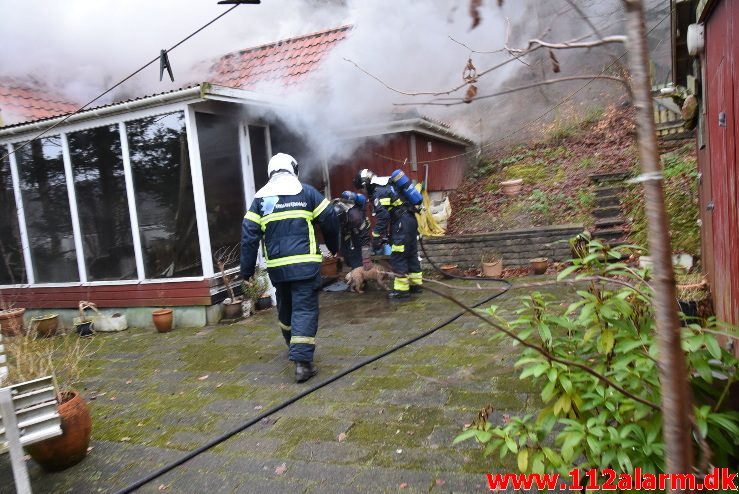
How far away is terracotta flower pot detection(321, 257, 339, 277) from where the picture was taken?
9.30 meters

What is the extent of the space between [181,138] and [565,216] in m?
7.29

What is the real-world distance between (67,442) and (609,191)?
10154 mm

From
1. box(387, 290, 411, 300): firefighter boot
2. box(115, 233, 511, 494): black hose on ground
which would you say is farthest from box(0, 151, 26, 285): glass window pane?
box(115, 233, 511, 494): black hose on ground

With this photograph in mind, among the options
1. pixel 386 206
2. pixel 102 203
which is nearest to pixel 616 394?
pixel 386 206

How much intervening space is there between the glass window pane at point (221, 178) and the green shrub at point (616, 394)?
622 centimetres

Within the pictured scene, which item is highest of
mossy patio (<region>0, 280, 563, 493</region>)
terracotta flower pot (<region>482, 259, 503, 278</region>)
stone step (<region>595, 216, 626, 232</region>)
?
stone step (<region>595, 216, 626, 232</region>)

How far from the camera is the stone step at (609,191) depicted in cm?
1041

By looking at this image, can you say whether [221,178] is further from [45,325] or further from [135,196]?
[45,325]

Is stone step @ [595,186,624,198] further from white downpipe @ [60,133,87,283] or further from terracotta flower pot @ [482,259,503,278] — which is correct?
white downpipe @ [60,133,87,283]

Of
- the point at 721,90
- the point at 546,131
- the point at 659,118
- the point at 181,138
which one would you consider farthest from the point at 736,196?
the point at 546,131

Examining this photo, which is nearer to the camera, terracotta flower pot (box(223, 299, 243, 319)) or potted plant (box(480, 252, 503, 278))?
terracotta flower pot (box(223, 299, 243, 319))

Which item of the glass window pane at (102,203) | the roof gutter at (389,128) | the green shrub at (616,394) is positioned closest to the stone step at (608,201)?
the roof gutter at (389,128)

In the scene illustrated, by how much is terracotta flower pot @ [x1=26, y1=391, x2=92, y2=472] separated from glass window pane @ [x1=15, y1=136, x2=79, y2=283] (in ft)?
18.2

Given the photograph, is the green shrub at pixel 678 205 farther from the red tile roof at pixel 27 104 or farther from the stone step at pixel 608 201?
the red tile roof at pixel 27 104
